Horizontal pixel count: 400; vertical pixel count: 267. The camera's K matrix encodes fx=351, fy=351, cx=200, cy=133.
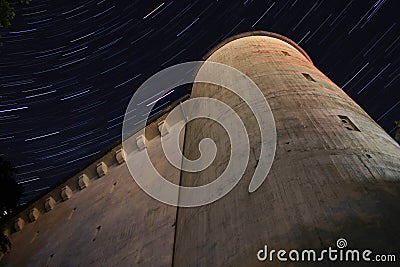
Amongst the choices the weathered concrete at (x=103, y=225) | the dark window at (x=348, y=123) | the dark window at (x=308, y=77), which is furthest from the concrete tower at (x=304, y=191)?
the weathered concrete at (x=103, y=225)

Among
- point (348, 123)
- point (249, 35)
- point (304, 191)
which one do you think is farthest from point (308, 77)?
point (249, 35)

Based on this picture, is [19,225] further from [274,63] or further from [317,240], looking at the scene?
[317,240]

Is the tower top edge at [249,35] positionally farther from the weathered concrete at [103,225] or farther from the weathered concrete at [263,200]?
the weathered concrete at [103,225]

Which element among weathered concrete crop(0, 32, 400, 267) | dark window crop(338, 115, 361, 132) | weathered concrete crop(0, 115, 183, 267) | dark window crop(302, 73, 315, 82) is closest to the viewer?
weathered concrete crop(0, 32, 400, 267)

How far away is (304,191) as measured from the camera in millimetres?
5336

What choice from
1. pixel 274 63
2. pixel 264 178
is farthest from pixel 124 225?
pixel 274 63

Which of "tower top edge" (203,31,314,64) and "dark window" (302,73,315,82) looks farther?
"tower top edge" (203,31,314,64)

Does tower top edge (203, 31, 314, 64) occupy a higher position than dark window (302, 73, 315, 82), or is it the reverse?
tower top edge (203, 31, 314, 64)

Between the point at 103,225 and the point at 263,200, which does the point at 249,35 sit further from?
the point at 263,200

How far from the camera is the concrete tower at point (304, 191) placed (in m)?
4.68

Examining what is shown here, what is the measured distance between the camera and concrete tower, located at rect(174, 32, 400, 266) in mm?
4676

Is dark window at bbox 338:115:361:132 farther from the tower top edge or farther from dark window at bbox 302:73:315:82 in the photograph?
the tower top edge

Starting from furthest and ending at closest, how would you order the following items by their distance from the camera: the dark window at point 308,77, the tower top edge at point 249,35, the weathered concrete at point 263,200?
the tower top edge at point 249,35 < the dark window at point 308,77 < the weathered concrete at point 263,200

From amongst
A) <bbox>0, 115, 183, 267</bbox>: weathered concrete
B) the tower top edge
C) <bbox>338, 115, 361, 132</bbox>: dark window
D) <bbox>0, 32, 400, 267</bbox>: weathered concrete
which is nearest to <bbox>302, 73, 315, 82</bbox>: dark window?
<bbox>0, 32, 400, 267</bbox>: weathered concrete
